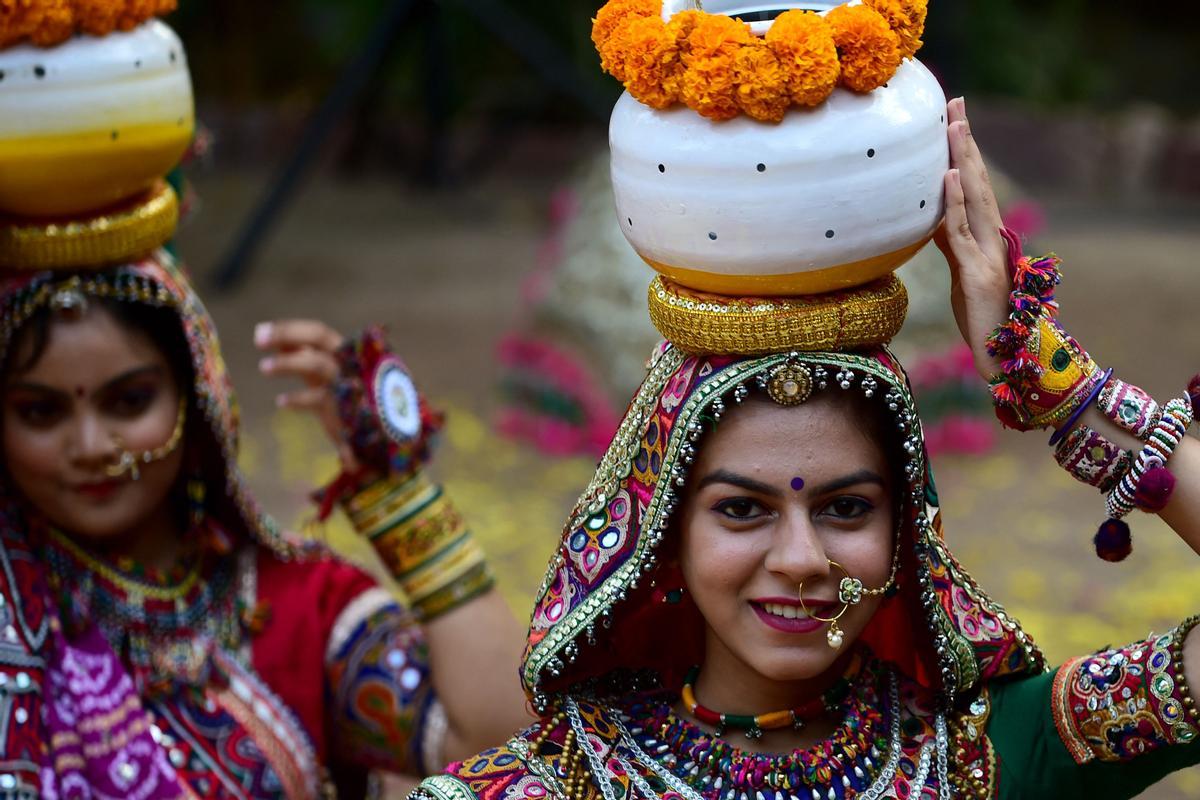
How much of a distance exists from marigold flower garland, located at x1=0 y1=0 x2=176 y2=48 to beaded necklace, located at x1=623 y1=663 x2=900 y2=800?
1.44 meters

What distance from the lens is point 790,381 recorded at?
2.11 meters

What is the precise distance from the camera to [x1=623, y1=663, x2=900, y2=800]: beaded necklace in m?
2.20

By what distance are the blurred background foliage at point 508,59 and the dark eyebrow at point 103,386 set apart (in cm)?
876

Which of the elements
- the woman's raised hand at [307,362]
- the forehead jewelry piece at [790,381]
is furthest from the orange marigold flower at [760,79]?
the woman's raised hand at [307,362]

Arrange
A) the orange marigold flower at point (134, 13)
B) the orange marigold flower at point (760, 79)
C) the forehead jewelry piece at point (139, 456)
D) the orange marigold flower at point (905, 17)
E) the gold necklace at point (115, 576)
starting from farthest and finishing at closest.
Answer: the gold necklace at point (115, 576) → the forehead jewelry piece at point (139, 456) → the orange marigold flower at point (134, 13) → the orange marigold flower at point (905, 17) → the orange marigold flower at point (760, 79)

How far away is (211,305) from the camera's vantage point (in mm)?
9711

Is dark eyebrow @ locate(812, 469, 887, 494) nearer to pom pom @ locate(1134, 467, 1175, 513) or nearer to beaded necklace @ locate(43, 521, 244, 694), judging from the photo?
pom pom @ locate(1134, 467, 1175, 513)

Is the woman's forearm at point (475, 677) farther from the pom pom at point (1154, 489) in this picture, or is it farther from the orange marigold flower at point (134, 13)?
the pom pom at point (1154, 489)

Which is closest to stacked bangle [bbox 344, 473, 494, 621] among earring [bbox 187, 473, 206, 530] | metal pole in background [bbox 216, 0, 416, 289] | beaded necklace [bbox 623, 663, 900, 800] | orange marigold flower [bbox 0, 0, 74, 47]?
earring [bbox 187, 473, 206, 530]

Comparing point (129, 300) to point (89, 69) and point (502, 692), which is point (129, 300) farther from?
point (502, 692)

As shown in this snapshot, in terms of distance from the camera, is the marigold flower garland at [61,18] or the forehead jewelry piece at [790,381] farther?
the marigold flower garland at [61,18]

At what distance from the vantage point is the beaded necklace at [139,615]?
301cm

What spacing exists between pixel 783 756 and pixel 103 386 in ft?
4.65

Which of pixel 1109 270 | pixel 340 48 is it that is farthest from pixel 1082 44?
pixel 340 48
